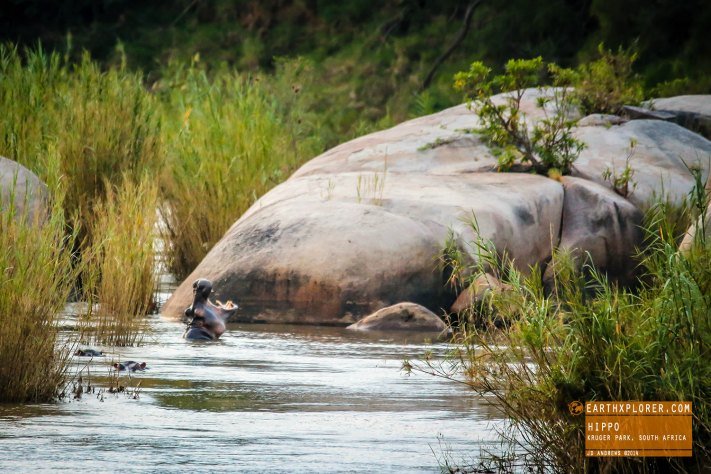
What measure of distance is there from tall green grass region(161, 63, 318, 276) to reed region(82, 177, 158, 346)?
224 centimetres

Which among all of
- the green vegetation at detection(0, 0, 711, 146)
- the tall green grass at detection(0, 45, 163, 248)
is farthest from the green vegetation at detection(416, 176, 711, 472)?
the green vegetation at detection(0, 0, 711, 146)

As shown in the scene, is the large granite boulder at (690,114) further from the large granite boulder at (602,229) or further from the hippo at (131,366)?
the hippo at (131,366)

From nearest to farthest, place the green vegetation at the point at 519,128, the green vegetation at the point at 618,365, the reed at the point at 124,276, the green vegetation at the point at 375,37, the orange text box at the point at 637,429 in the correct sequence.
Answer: the orange text box at the point at 637,429, the green vegetation at the point at 618,365, the reed at the point at 124,276, the green vegetation at the point at 519,128, the green vegetation at the point at 375,37

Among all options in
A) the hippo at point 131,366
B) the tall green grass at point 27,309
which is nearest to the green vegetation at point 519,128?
the hippo at point 131,366

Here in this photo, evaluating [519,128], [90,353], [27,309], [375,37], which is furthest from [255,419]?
[375,37]

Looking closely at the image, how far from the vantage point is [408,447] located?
21.4 feet

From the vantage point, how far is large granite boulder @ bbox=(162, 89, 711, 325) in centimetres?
1188

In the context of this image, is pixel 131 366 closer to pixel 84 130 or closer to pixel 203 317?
pixel 203 317

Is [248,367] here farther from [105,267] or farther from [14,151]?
[14,151]

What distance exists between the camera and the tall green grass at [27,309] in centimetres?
713

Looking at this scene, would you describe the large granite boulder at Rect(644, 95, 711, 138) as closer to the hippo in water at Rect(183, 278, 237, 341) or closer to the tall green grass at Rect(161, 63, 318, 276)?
the tall green grass at Rect(161, 63, 318, 276)

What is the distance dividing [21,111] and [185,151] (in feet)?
5.54

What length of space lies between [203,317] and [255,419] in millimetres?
3664

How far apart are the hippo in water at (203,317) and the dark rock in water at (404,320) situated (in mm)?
1172
